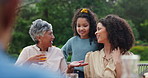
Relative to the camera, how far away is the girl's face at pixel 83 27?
129 inches

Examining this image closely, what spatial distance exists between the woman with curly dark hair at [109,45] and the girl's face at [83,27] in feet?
1.01

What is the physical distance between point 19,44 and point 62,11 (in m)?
3.31

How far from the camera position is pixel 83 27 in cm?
329

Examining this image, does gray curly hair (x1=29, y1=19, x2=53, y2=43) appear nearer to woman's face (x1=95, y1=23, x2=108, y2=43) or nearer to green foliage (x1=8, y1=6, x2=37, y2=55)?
woman's face (x1=95, y1=23, x2=108, y2=43)

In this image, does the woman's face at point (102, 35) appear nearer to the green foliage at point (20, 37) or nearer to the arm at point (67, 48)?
the arm at point (67, 48)

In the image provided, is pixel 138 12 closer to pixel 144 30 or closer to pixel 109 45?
pixel 144 30

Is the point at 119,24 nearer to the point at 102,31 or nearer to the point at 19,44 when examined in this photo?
the point at 102,31

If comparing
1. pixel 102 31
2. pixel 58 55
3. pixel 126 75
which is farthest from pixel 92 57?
pixel 126 75

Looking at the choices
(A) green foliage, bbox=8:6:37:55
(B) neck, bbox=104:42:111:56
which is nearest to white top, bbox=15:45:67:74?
(B) neck, bbox=104:42:111:56

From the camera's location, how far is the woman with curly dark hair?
2830 mm

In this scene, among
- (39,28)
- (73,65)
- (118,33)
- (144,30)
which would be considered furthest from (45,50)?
(144,30)

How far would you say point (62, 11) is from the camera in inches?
754

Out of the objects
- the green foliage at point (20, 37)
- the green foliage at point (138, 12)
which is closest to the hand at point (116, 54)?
the green foliage at point (20, 37)

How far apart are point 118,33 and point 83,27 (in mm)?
472
